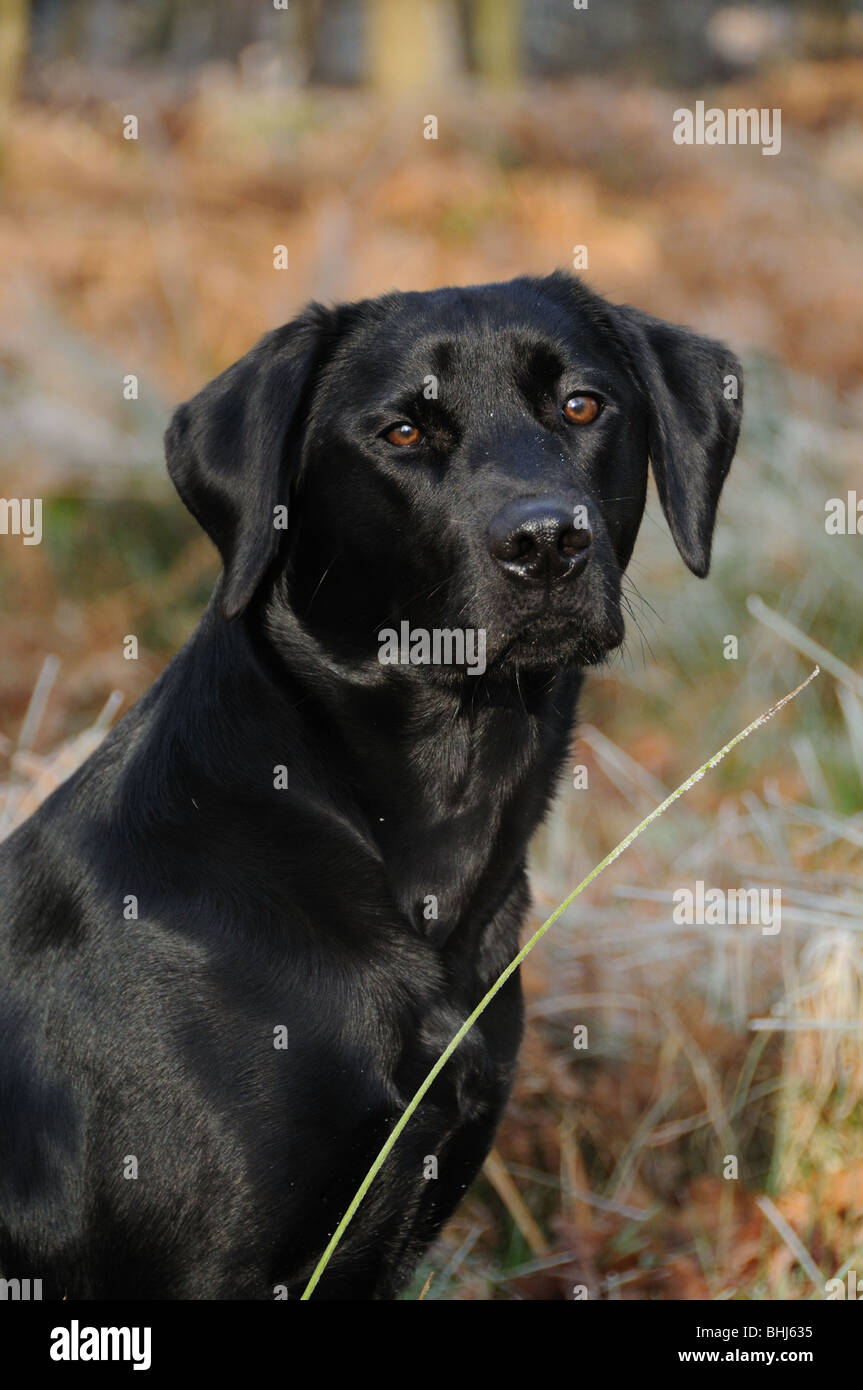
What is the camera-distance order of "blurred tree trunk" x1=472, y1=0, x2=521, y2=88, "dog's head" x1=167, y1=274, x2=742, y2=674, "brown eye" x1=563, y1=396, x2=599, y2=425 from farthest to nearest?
"blurred tree trunk" x1=472, y1=0, x2=521, y2=88
"brown eye" x1=563, y1=396, x2=599, y2=425
"dog's head" x1=167, y1=274, x2=742, y2=674

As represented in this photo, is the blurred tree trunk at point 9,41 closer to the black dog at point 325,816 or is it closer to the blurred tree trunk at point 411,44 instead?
the blurred tree trunk at point 411,44

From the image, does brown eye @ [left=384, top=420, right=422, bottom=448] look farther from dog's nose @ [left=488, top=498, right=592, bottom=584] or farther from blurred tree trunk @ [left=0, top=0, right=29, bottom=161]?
blurred tree trunk @ [left=0, top=0, right=29, bottom=161]

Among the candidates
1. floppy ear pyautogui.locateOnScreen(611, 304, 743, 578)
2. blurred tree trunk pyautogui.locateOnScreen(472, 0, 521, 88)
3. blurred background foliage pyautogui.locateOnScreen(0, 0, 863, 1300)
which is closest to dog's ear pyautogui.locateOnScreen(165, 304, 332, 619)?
floppy ear pyautogui.locateOnScreen(611, 304, 743, 578)

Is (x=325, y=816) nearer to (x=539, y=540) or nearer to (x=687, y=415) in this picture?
(x=539, y=540)

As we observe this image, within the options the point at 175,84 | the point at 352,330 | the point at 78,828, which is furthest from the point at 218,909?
the point at 175,84

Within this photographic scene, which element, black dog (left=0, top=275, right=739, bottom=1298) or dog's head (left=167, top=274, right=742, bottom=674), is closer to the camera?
black dog (left=0, top=275, right=739, bottom=1298)

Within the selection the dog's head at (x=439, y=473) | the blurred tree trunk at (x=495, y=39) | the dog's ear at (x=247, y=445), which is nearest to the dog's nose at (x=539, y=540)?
the dog's head at (x=439, y=473)

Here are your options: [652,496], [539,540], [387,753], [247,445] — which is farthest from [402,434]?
[652,496]

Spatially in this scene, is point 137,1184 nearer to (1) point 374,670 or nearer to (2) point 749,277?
(1) point 374,670

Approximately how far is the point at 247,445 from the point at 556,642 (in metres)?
0.62

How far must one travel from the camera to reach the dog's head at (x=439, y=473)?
2402 mm

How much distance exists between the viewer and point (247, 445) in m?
2.53

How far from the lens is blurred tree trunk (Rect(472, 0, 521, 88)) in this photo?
587 inches
